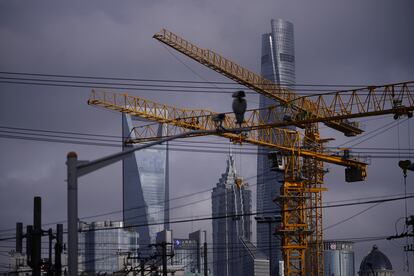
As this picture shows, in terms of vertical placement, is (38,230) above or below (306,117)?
below

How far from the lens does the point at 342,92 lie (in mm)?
98375

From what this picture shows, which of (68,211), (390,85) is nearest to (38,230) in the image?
(68,211)

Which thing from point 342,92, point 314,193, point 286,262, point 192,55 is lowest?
point 286,262

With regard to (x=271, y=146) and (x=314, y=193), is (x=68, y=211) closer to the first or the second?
(x=271, y=146)

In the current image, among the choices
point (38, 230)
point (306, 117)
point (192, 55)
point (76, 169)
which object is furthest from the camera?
point (192, 55)

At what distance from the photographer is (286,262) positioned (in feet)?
393

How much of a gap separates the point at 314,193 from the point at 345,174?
30.2 ft

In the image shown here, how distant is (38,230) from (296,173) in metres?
68.1

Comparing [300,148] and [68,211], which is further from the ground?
[300,148]

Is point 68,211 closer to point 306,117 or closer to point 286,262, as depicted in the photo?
point 306,117

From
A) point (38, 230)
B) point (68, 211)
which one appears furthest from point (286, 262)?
point (68, 211)

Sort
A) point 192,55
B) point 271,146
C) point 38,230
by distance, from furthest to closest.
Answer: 1. point 192,55
2. point 271,146
3. point 38,230

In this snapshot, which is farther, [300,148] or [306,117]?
[300,148]

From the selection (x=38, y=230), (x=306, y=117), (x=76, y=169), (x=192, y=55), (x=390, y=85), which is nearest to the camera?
(x=76, y=169)
